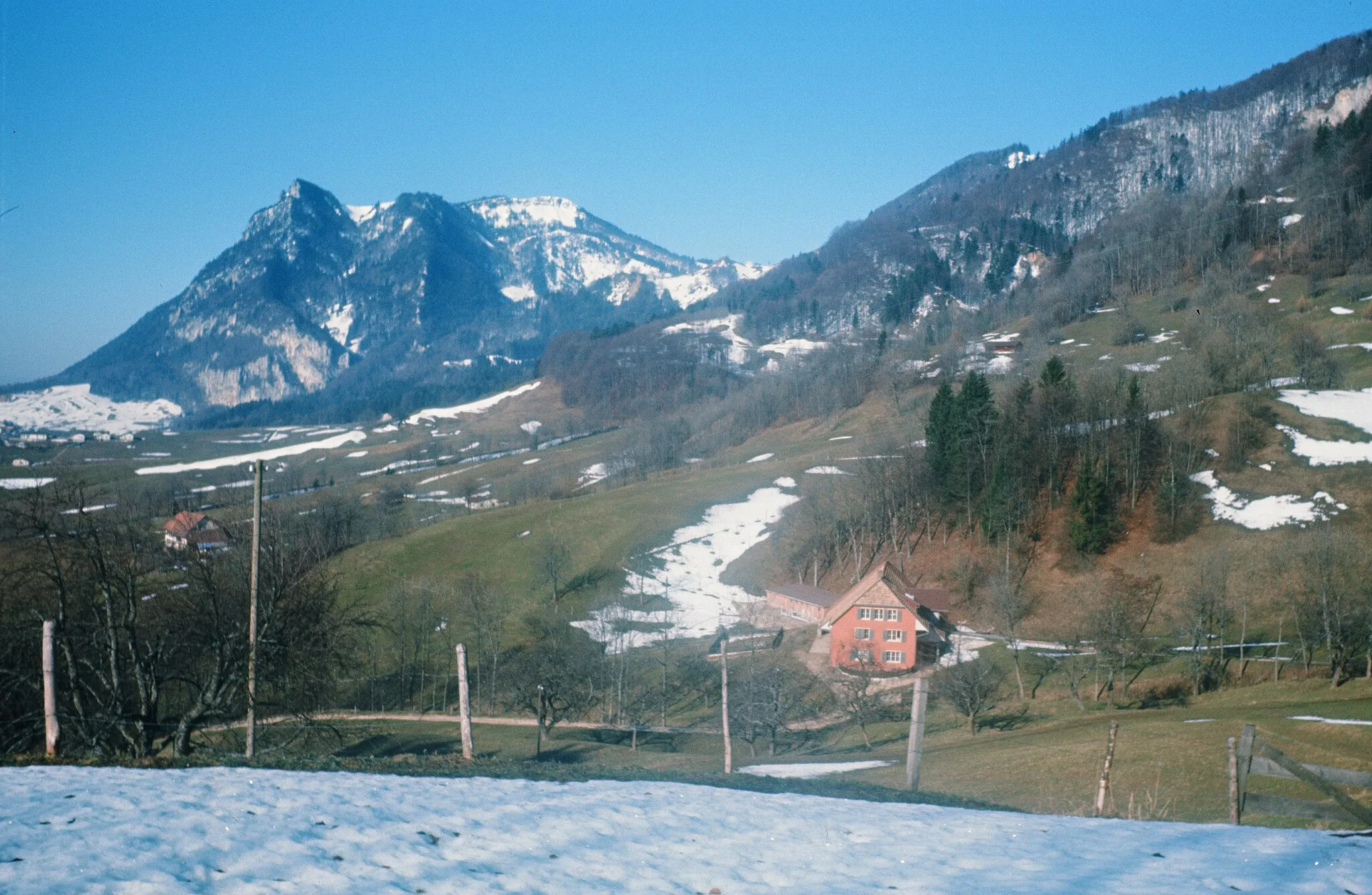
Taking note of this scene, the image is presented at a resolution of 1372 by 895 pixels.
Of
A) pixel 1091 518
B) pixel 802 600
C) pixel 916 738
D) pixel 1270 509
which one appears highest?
pixel 916 738

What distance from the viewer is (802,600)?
71.7 m

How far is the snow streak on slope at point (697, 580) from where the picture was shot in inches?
2830

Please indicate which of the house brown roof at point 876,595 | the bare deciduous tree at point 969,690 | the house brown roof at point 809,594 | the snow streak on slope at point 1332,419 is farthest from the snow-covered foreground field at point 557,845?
the snow streak on slope at point 1332,419

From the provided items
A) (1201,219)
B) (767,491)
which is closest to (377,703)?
(767,491)

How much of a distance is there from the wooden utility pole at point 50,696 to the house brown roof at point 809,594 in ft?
195

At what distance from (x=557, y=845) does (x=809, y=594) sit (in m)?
64.8

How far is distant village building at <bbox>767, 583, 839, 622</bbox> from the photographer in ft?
230

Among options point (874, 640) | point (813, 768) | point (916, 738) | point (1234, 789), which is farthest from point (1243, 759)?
point (874, 640)

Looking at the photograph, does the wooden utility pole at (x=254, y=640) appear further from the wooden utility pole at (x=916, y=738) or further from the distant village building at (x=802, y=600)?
the distant village building at (x=802, y=600)

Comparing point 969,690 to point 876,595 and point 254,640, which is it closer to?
point 876,595

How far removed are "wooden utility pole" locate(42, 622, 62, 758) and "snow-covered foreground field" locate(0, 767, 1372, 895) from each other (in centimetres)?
287

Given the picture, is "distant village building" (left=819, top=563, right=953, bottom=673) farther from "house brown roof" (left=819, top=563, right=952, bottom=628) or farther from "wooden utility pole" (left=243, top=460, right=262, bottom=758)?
"wooden utility pole" (left=243, top=460, right=262, bottom=758)

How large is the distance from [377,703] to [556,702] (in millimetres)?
16214

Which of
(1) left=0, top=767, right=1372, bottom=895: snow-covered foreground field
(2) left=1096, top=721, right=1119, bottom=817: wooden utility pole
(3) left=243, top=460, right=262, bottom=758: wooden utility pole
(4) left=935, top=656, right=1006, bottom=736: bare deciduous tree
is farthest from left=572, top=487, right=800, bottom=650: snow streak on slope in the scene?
(1) left=0, top=767, right=1372, bottom=895: snow-covered foreground field
